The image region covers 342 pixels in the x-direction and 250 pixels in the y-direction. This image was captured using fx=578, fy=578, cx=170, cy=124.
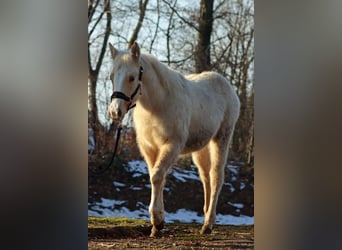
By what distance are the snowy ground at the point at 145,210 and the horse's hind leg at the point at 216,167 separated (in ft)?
0.16

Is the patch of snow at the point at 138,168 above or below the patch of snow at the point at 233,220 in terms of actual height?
above

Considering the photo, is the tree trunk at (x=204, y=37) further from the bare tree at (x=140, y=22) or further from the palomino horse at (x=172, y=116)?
the bare tree at (x=140, y=22)

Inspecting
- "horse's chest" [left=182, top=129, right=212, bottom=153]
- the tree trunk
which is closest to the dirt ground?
"horse's chest" [left=182, top=129, right=212, bottom=153]

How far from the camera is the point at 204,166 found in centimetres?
399

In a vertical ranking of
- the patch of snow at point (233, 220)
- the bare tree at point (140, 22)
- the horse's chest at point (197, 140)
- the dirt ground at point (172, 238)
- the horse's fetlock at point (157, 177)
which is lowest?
the dirt ground at point (172, 238)

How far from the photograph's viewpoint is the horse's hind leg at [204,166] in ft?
13.1

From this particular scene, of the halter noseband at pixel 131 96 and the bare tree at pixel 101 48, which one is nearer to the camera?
the halter noseband at pixel 131 96

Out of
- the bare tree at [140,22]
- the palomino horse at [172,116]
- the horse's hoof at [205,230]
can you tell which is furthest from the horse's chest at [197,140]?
the bare tree at [140,22]

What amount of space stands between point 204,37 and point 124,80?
25.0 inches

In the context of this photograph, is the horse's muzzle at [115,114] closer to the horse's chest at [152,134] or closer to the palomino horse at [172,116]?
the palomino horse at [172,116]

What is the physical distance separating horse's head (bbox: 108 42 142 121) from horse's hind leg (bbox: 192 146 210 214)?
58 centimetres

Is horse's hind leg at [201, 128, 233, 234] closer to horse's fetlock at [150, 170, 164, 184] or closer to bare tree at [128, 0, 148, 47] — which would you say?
horse's fetlock at [150, 170, 164, 184]
